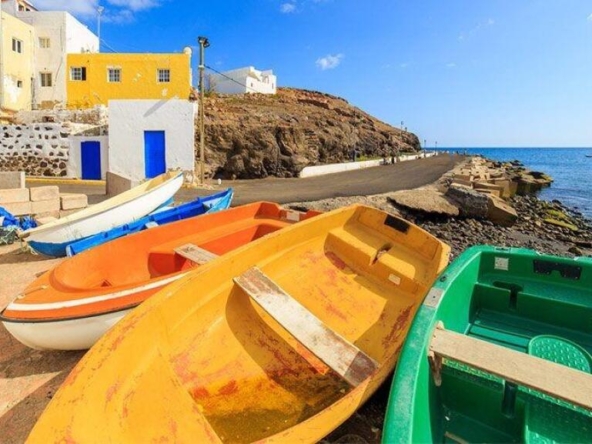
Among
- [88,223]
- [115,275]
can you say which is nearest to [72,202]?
[88,223]

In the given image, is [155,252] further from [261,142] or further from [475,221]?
[261,142]

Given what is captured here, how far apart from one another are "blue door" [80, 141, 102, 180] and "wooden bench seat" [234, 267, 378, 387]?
685 inches

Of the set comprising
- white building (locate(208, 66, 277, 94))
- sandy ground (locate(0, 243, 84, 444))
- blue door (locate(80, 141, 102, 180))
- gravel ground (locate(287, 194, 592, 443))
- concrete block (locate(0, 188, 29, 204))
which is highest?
white building (locate(208, 66, 277, 94))

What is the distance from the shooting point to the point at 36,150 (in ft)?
57.1

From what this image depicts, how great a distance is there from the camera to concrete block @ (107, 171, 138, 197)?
1138cm

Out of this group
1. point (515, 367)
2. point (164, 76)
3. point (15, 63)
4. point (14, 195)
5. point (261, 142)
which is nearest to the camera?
point (515, 367)

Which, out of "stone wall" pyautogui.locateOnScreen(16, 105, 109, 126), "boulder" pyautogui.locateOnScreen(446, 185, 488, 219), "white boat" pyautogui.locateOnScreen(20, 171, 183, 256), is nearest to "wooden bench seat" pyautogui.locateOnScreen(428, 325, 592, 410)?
"white boat" pyautogui.locateOnScreen(20, 171, 183, 256)

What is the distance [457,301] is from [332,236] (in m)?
1.94

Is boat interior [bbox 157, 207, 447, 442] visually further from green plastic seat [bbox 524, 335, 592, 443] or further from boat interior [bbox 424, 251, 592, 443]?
green plastic seat [bbox 524, 335, 592, 443]

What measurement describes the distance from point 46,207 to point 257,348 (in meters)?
7.71

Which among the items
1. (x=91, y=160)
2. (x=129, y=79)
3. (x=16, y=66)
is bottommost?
→ (x=91, y=160)

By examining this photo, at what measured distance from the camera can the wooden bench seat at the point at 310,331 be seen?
250 centimetres

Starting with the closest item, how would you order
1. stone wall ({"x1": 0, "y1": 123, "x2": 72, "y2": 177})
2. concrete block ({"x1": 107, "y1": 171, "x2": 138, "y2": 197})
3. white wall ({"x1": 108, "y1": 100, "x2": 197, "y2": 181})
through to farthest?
concrete block ({"x1": 107, "y1": 171, "x2": 138, "y2": 197}), white wall ({"x1": 108, "y1": 100, "x2": 197, "y2": 181}), stone wall ({"x1": 0, "y1": 123, "x2": 72, "y2": 177})

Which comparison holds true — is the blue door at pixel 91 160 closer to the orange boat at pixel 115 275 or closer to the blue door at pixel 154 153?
the blue door at pixel 154 153
